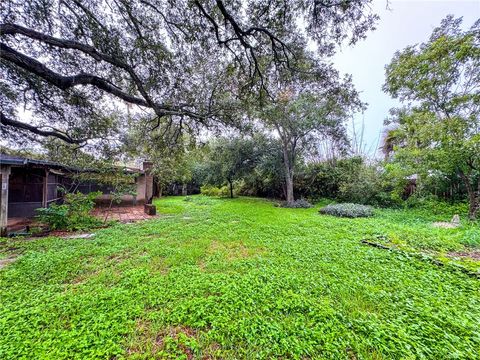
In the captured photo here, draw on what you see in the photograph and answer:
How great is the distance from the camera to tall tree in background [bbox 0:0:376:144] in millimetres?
3850

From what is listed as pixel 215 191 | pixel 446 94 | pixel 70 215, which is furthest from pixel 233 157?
pixel 446 94

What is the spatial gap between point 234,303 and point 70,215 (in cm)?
625

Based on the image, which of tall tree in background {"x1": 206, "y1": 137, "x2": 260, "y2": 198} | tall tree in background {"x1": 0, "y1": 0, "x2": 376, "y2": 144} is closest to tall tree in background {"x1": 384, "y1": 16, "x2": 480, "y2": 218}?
tall tree in background {"x1": 0, "y1": 0, "x2": 376, "y2": 144}

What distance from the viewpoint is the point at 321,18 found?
3947mm

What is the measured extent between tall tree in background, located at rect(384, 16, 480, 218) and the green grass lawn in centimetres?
466

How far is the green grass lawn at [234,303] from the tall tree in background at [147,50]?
3.84m

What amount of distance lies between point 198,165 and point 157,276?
1266 centimetres

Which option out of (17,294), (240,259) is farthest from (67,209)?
(240,259)

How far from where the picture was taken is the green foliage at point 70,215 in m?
5.15

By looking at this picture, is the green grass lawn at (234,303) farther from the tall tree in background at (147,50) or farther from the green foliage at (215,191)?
the green foliage at (215,191)

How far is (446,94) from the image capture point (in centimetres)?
699

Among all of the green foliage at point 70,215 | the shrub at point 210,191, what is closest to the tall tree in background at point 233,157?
the shrub at point 210,191

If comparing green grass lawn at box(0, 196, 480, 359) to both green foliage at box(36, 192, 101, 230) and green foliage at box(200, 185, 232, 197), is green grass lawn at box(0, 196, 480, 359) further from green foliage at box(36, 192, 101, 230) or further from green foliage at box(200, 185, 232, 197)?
green foliage at box(200, 185, 232, 197)

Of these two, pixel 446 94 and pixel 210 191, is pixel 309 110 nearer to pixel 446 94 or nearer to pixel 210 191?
pixel 446 94
